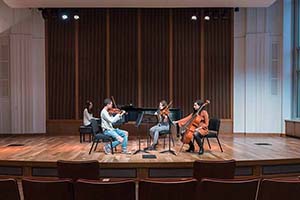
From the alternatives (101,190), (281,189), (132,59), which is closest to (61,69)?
(132,59)

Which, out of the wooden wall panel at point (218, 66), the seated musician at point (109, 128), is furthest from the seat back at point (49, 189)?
the wooden wall panel at point (218, 66)

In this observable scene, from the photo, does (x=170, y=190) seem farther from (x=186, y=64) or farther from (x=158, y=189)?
(x=186, y=64)

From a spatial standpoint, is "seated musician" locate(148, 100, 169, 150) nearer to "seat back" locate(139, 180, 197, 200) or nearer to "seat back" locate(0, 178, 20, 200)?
"seat back" locate(139, 180, 197, 200)

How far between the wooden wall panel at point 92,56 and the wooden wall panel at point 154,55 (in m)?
1.30

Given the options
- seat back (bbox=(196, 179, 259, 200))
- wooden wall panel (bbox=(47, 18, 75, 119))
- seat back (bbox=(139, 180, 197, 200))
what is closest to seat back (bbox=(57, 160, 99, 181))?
seat back (bbox=(139, 180, 197, 200))

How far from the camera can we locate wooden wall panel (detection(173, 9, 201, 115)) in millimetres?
12344

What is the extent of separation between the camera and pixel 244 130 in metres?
12.2

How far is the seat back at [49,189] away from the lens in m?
3.27

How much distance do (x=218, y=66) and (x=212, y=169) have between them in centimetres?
796

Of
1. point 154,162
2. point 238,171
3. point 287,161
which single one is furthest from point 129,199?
point 287,161

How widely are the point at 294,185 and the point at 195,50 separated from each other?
9483 mm

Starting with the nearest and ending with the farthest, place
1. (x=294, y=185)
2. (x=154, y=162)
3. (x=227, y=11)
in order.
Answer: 1. (x=294, y=185)
2. (x=154, y=162)
3. (x=227, y=11)

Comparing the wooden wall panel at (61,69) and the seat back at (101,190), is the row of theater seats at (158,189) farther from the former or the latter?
the wooden wall panel at (61,69)

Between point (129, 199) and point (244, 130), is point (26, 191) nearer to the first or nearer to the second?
point (129, 199)
